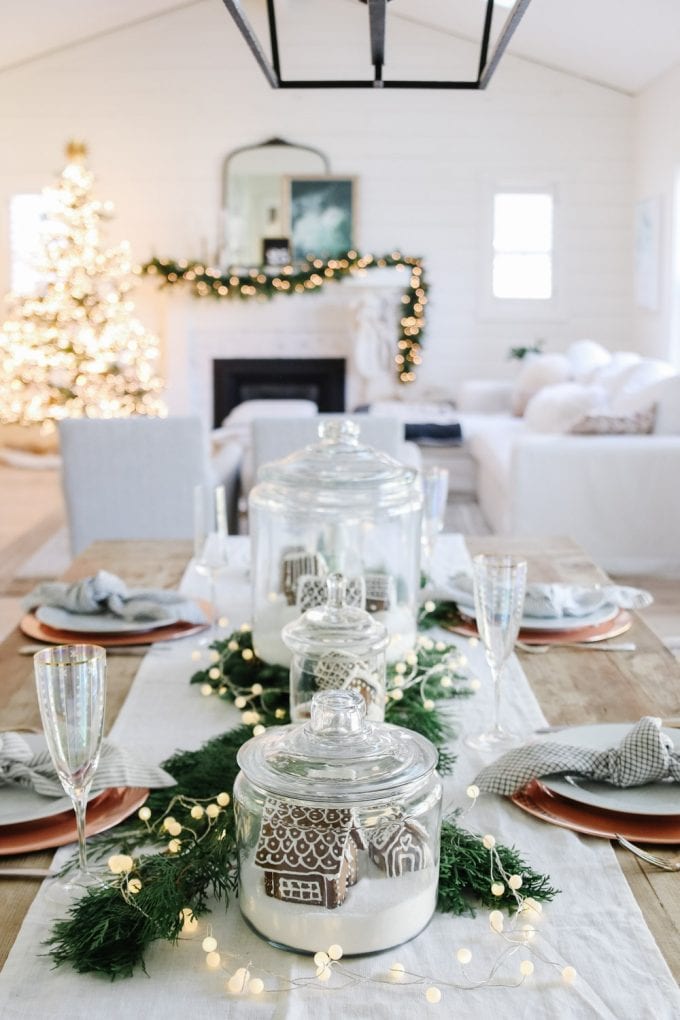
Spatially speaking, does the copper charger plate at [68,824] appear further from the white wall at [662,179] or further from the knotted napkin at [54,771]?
the white wall at [662,179]

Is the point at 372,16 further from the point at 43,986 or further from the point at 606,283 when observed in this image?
the point at 606,283

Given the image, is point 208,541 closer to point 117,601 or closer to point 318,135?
point 117,601

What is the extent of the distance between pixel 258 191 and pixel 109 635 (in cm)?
744

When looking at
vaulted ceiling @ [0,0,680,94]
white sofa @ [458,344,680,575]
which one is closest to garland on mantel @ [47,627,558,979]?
white sofa @ [458,344,680,575]

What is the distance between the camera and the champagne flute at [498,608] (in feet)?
4.86

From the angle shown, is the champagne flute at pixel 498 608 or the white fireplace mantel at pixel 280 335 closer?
the champagne flute at pixel 498 608

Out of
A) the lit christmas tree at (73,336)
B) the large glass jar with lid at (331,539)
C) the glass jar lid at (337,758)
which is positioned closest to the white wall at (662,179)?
the lit christmas tree at (73,336)

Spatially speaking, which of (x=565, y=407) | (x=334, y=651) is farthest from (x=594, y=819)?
(x=565, y=407)

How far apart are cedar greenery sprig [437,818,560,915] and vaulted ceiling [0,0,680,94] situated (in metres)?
6.56

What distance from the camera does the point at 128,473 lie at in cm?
402

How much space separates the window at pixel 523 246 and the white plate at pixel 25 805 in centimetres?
820

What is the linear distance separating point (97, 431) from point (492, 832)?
2949 millimetres

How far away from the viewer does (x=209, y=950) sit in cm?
95

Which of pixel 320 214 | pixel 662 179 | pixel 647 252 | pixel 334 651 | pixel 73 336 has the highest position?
pixel 662 179
